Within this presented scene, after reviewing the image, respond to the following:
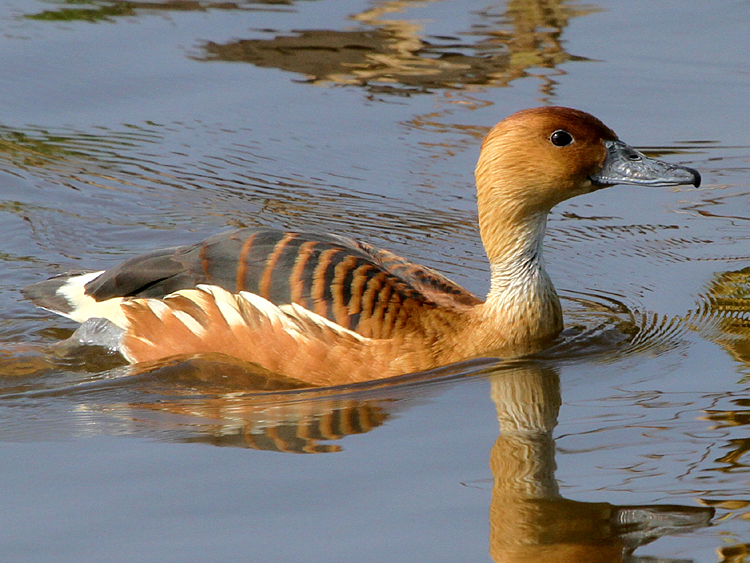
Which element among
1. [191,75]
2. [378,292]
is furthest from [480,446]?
[191,75]

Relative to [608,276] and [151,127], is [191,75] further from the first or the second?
[608,276]

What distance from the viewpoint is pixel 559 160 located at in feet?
22.9

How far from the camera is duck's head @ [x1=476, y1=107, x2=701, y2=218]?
22.8ft

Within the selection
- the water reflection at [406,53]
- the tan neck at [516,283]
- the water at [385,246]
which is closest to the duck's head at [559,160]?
the tan neck at [516,283]

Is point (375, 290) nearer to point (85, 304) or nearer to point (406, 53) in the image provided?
point (85, 304)

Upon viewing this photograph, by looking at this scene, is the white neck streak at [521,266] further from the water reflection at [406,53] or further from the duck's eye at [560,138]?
the water reflection at [406,53]

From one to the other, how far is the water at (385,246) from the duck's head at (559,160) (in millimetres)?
1027

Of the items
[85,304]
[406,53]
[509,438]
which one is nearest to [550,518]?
[509,438]

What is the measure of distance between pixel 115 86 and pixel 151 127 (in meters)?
0.93

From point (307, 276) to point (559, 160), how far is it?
1.66 metres

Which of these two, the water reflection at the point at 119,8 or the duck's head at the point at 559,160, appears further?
the water reflection at the point at 119,8

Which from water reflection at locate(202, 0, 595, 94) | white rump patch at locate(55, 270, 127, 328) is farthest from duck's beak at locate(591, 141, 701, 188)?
water reflection at locate(202, 0, 595, 94)

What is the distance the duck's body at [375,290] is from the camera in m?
6.88

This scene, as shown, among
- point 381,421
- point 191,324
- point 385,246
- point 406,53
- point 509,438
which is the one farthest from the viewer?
point 406,53
